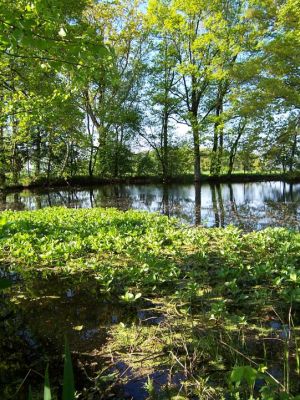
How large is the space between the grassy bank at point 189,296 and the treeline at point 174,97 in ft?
28.5

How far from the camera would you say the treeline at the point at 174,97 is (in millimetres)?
18906

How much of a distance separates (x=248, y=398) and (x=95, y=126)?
110ft

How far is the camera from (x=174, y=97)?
33.5 m

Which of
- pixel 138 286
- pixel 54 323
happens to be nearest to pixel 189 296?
pixel 138 286

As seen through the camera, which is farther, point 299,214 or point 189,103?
point 189,103

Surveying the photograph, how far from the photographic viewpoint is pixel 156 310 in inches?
170

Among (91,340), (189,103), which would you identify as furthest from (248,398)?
(189,103)

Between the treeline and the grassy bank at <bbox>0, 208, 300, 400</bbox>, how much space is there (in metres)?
8.70

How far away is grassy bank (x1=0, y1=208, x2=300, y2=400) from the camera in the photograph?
9.51ft

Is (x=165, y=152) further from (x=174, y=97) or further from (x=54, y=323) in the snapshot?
(x=54, y=323)

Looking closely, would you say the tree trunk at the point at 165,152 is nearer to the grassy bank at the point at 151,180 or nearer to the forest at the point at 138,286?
the grassy bank at the point at 151,180

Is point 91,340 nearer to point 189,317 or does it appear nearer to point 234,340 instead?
point 189,317

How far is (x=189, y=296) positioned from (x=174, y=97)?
31140 millimetres

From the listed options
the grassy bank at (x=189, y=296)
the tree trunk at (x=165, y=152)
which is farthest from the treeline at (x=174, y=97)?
the grassy bank at (x=189, y=296)
